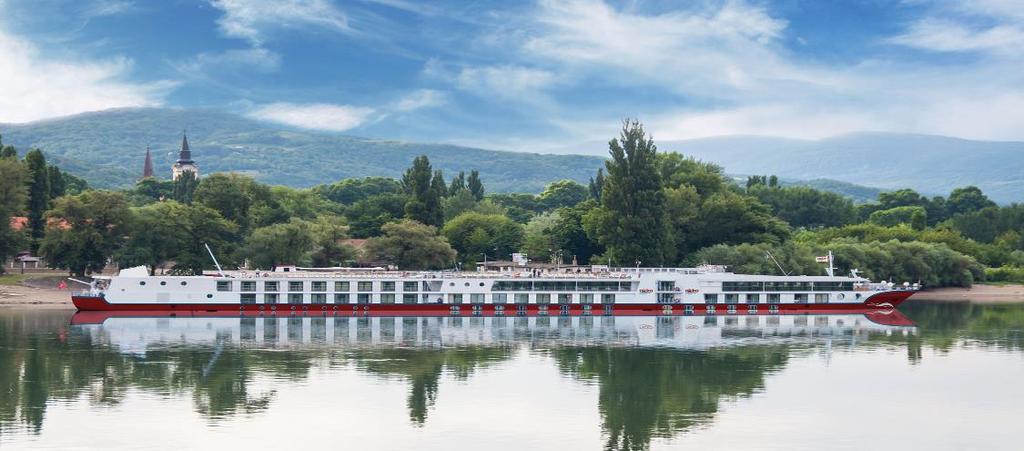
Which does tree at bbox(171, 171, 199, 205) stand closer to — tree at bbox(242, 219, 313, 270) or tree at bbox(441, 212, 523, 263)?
tree at bbox(441, 212, 523, 263)

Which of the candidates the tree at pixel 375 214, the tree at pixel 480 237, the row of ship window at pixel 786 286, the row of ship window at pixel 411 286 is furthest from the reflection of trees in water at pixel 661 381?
the tree at pixel 375 214

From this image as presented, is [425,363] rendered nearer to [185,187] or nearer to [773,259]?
[773,259]

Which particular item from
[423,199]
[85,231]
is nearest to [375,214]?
[423,199]

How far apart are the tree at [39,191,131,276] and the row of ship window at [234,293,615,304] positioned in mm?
21230

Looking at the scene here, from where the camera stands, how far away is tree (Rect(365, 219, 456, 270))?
376 ft

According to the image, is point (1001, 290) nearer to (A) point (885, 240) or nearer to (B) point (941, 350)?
(A) point (885, 240)

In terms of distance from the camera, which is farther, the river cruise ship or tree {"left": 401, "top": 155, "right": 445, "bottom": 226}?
tree {"left": 401, "top": 155, "right": 445, "bottom": 226}

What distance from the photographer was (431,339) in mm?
76750

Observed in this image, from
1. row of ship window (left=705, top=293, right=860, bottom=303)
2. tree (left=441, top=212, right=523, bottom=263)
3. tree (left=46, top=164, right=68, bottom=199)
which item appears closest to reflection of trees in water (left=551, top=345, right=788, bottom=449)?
row of ship window (left=705, top=293, right=860, bottom=303)

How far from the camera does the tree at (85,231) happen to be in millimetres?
104250

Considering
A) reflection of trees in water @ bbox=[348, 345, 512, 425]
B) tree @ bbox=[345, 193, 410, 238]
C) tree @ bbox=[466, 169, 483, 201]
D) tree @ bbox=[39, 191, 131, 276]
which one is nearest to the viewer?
reflection of trees in water @ bbox=[348, 345, 512, 425]

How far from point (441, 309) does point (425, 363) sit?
1202 inches

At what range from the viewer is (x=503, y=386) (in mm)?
56344

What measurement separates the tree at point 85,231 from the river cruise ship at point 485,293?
862 cm
